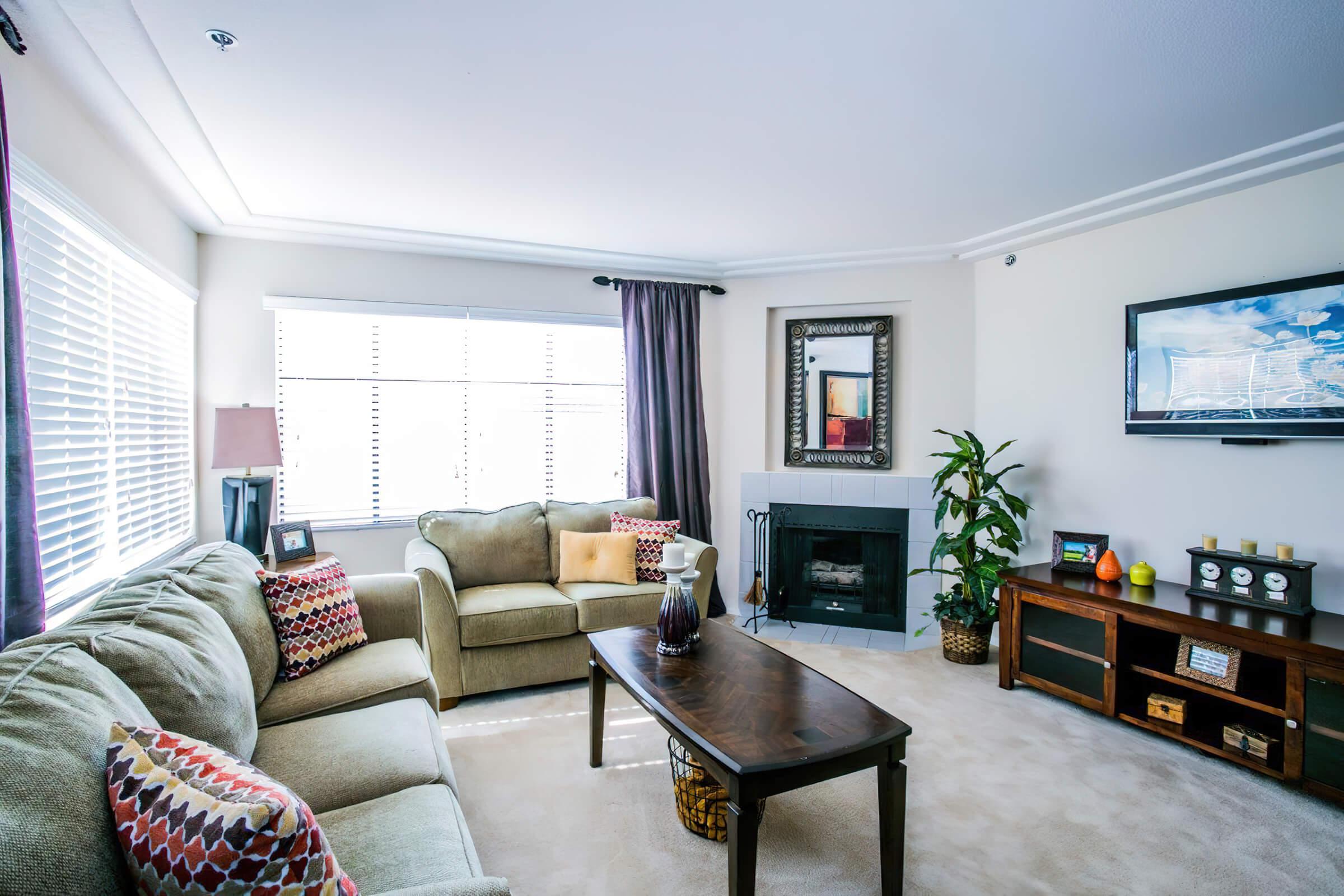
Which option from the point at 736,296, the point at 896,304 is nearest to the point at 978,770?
the point at 896,304

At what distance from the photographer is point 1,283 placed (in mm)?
1724

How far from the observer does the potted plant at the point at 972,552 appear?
12.3ft

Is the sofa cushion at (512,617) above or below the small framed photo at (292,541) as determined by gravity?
below

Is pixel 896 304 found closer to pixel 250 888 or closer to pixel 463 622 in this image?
pixel 463 622

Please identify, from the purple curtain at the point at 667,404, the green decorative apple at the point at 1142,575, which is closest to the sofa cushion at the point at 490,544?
the purple curtain at the point at 667,404

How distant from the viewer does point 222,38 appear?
6.57 feet

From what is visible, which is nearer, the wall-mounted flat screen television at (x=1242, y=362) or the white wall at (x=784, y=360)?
the wall-mounted flat screen television at (x=1242, y=362)

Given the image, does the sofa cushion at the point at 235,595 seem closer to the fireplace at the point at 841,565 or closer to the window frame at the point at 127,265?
the window frame at the point at 127,265

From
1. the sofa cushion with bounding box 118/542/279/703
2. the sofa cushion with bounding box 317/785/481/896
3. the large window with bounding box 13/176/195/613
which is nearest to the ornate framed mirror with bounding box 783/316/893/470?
the sofa cushion with bounding box 118/542/279/703

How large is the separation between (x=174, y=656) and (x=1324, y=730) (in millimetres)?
3528

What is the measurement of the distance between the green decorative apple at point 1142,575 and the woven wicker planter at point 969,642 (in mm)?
810

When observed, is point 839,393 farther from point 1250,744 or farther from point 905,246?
point 1250,744

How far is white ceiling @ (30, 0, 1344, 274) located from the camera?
194 cm

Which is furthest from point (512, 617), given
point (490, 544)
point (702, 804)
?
point (702, 804)
